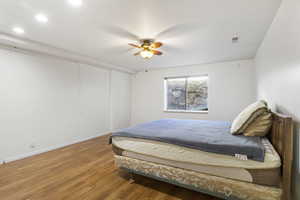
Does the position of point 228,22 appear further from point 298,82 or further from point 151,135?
point 151,135

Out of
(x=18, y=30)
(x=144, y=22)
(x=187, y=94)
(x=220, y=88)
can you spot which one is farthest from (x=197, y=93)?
(x=18, y=30)

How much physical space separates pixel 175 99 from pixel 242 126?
3.58m

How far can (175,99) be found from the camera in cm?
548

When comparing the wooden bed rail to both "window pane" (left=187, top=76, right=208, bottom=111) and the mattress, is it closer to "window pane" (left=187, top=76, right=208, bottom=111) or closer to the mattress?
the mattress

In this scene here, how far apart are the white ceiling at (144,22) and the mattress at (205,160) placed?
5.87 ft

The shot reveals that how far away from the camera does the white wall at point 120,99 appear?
543cm

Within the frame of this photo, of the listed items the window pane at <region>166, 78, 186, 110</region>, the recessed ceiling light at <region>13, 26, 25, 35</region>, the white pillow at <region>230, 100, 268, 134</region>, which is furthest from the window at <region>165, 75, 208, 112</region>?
the recessed ceiling light at <region>13, 26, 25, 35</region>

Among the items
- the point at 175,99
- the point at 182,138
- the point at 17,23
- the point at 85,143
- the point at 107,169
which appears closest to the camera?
the point at 182,138

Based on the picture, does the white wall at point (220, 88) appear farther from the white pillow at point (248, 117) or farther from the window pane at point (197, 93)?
the white pillow at point (248, 117)

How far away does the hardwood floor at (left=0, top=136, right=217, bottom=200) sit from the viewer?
74.0 inches

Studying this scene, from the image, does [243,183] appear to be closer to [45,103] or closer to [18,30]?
[18,30]

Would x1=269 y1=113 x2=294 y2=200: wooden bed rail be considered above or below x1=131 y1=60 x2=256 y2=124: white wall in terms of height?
below

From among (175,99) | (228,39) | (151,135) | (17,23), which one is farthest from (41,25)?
(175,99)

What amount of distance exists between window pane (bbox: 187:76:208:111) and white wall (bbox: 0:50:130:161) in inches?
122
